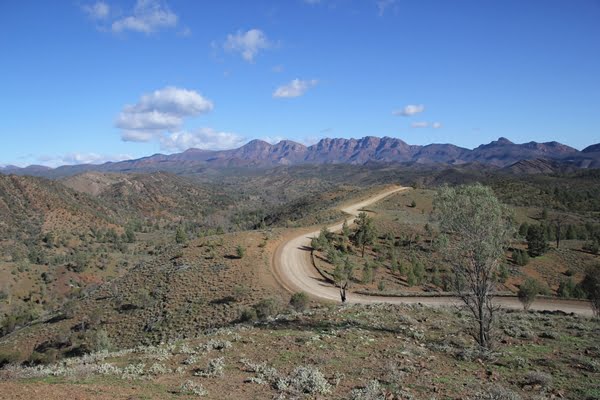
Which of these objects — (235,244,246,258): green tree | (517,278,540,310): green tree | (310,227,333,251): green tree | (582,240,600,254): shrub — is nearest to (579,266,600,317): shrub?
(517,278,540,310): green tree

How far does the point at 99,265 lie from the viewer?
87188mm

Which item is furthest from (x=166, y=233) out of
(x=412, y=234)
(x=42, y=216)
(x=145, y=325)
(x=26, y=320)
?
(x=145, y=325)

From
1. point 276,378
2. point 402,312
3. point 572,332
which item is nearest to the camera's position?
point 276,378

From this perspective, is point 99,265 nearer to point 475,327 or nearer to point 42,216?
point 42,216

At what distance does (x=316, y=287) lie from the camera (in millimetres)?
38156

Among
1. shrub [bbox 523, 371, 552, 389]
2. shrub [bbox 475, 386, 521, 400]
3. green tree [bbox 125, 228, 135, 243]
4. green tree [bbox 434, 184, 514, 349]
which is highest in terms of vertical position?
green tree [bbox 434, 184, 514, 349]

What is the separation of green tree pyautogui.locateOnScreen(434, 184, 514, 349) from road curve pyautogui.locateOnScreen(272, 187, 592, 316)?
14.5 meters

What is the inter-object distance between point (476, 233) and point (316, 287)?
21.7 meters

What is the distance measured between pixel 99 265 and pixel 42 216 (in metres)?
43.0

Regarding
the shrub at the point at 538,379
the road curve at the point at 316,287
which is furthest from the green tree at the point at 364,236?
the shrub at the point at 538,379

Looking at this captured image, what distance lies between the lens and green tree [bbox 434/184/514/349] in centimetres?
1858

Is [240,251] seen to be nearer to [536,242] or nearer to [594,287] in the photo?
[594,287]

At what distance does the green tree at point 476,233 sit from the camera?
61.0ft

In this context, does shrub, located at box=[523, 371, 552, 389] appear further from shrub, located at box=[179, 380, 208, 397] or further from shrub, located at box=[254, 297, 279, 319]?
shrub, located at box=[254, 297, 279, 319]
